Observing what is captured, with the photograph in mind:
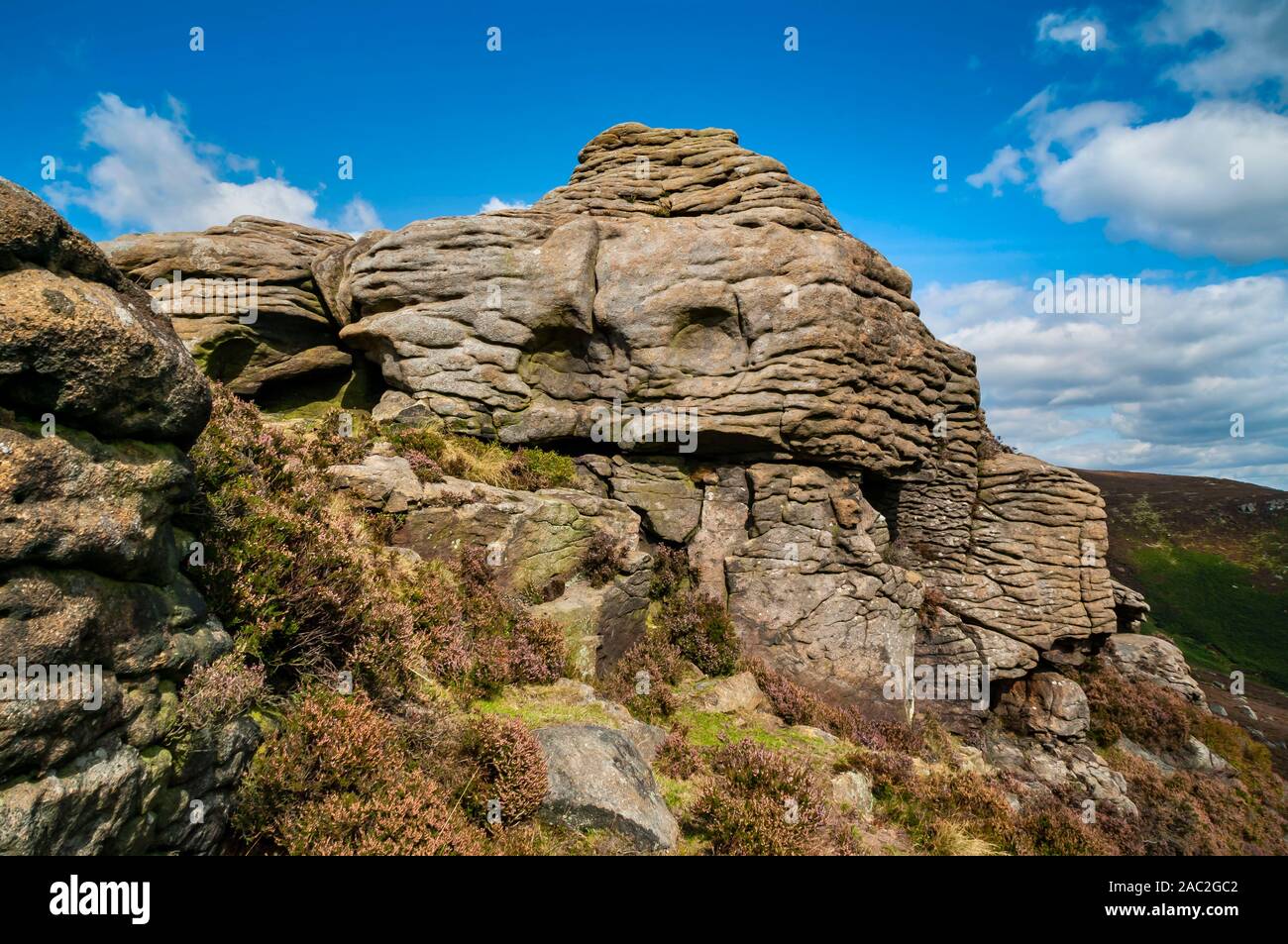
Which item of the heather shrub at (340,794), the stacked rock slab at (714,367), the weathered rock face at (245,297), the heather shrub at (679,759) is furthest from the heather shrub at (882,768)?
the weathered rock face at (245,297)

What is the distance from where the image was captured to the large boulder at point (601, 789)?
780 centimetres

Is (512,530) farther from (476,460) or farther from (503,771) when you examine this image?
(503,771)

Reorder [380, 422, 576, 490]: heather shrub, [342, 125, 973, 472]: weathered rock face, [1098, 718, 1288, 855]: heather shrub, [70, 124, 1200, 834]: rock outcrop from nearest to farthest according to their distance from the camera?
1. [380, 422, 576, 490]: heather shrub
2. [70, 124, 1200, 834]: rock outcrop
3. [342, 125, 973, 472]: weathered rock face
4. [1098, 718, 1288, 855]: heather shrub

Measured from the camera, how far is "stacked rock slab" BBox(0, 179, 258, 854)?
4344 mm

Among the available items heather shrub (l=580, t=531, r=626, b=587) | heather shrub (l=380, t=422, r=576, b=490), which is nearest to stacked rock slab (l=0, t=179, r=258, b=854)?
heather shrub (l=380, t=422, r=576, b=490)

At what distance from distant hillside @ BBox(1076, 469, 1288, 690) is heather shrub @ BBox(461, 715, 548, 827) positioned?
78.8 m

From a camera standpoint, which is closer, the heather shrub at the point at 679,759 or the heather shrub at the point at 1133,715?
the heather shrub at the point at 679,759

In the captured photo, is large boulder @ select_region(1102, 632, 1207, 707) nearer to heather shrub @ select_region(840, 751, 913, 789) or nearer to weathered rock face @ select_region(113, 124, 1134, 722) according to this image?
weathered rock face @ select_region(113, 124, 1134, 722)

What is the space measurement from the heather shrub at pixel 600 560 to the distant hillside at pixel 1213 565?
72477 millimetres

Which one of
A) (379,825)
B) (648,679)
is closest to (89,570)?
(379,825)

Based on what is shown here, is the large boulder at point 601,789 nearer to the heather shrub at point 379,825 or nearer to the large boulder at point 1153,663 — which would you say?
the heather shrub at point 379,825
